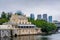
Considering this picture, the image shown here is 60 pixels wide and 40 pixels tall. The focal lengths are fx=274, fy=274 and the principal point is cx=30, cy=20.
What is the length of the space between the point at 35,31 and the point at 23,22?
5.64m

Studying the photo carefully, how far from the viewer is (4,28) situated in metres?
92.4

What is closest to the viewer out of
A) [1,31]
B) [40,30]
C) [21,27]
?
[1,31]

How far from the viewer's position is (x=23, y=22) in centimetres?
10281

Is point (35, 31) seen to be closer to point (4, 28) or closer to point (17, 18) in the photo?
point (17, 18)

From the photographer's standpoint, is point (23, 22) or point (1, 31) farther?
point (23, 22)

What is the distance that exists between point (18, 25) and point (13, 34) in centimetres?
962

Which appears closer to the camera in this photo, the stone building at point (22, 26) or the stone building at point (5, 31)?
the stone building at point (5, 31)

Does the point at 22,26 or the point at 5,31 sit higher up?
Answer: the point at 22,26

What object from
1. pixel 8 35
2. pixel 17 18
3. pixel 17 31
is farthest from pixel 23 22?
pixel 8 35

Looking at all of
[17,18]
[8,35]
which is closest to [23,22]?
[17,18]

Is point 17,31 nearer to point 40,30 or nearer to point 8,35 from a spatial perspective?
point 8,35

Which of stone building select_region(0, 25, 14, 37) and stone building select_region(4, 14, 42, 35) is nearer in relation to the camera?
stone building select_region(0, 25, 14, 37)

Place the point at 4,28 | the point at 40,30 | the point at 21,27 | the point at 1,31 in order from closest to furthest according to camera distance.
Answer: the point at 1,31
the point at 4,28
the point at 21,27
the point at 40,30

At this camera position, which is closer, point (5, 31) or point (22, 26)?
point (5, 31)
